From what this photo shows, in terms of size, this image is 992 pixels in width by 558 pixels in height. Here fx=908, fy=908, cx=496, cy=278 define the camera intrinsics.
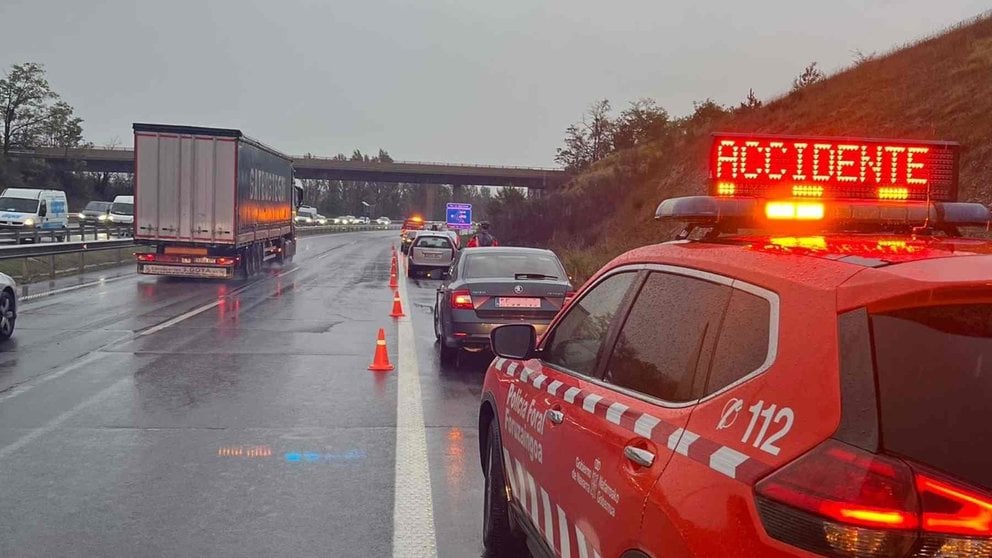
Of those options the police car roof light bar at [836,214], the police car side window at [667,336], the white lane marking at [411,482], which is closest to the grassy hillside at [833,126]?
the white lane marking at [411,482]

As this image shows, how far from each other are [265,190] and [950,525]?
90.3 ft

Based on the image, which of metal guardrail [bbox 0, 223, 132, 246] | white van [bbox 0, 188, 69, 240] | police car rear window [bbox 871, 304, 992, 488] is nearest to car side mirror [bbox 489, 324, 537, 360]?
police car rear window [bbox 871, 304, 992, 488]

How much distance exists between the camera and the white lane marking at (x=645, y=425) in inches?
110

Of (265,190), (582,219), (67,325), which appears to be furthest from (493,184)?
(67,325)

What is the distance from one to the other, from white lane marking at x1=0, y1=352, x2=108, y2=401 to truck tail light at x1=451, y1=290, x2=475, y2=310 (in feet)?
14.6

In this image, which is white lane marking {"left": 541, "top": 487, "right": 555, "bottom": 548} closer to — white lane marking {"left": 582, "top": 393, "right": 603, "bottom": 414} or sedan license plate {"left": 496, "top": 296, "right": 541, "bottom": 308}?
white lane marking {"left": 582, "top": 393, "right": 603, "bottom": 414}

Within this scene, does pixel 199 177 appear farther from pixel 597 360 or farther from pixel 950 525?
pixel 950 525

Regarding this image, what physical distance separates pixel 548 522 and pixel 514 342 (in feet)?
3.26

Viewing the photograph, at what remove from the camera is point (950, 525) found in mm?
1881

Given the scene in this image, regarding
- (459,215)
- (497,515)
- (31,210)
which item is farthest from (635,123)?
(497,515)

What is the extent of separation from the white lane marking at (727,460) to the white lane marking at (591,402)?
997 mm

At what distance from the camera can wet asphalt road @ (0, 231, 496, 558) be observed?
5207mm

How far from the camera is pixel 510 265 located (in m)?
11.9

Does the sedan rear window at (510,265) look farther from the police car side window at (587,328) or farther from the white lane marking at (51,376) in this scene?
the police car side window at (587,328)
